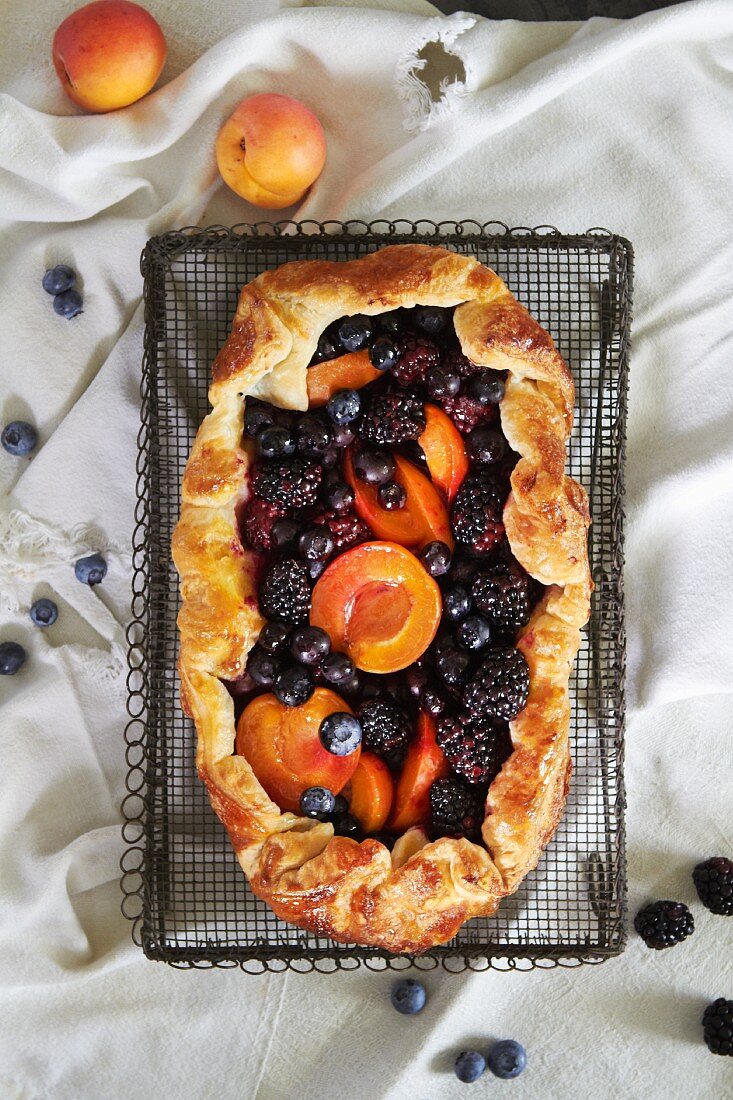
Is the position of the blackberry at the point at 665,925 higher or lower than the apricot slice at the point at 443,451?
lower

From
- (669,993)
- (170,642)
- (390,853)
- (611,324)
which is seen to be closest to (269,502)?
(170,642)

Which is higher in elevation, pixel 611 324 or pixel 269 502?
pixel 269 502

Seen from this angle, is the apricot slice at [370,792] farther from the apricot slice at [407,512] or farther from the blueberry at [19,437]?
the blueberry at [19,437]

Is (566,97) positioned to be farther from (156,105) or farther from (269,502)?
(269,502)

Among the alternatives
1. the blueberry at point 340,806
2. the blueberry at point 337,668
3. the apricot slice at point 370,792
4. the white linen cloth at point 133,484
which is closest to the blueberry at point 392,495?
the blueberry at point 337,668

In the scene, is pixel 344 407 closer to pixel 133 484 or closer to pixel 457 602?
pixel 457 602

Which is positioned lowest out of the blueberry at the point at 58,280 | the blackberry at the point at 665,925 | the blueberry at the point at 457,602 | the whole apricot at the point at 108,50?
the blackberry at the point at 665,925
